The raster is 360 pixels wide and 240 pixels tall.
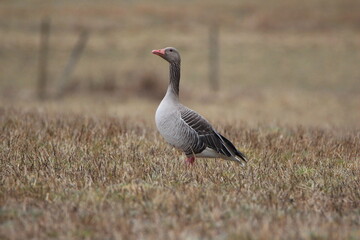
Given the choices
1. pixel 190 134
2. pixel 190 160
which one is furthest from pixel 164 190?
pixel 190 160

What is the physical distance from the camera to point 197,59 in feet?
102

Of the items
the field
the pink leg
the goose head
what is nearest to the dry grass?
the field

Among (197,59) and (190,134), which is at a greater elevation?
(190,134)

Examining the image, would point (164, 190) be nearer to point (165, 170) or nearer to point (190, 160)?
point (165, 170)

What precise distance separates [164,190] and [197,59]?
26121 mm

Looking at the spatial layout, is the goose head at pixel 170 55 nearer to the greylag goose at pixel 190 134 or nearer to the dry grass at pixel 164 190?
the greylag goose at pixel 190 134

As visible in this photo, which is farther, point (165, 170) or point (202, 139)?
point (202, 139)

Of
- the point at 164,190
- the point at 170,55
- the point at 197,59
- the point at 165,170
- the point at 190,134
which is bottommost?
the point at 197,59

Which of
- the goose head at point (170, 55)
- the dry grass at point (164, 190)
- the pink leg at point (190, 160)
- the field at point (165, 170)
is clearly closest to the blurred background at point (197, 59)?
the field at point (165, 170)

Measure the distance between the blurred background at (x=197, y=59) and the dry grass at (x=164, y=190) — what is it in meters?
4.87

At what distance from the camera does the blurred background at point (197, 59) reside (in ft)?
66.1

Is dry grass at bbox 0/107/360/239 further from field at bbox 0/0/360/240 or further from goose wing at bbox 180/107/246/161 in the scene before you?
goose wing at bbox 180/107/246/161

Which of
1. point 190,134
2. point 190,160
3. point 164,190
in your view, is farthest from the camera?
point 190,160

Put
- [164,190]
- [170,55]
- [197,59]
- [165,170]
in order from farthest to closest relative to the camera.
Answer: [197,59]
[170,55]
[165,170]
[164,190]
